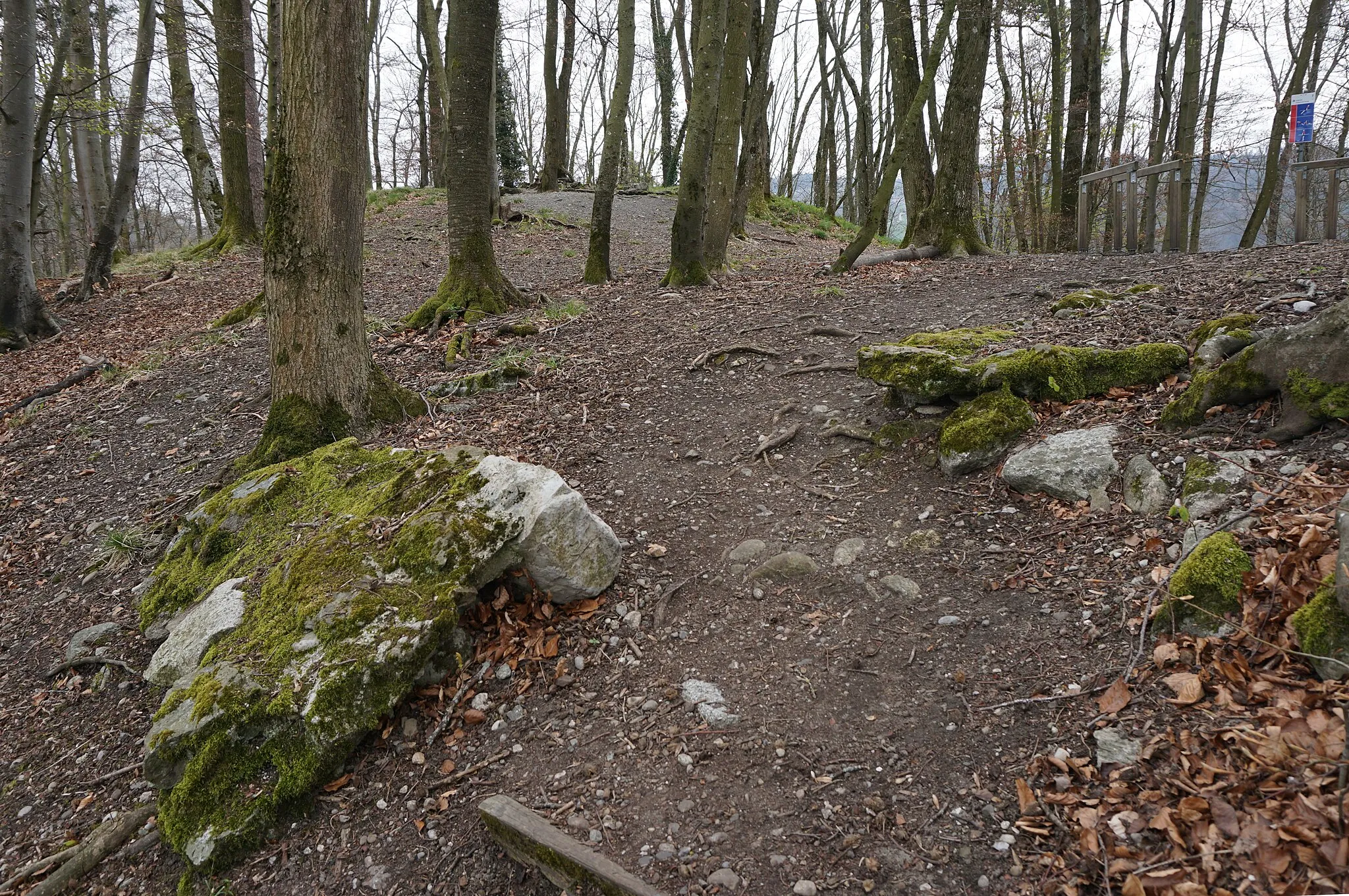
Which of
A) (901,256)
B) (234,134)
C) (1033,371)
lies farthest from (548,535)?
(234,134)

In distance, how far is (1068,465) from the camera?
3955mm

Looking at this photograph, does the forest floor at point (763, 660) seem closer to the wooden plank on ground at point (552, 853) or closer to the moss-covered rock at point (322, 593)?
the wooden plank on ground at point (552, 853)

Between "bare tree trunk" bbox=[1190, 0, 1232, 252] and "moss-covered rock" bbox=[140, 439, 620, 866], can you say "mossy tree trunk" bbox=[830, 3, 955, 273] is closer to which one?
"moss-covered rock" bbox=[140, 439, 620, 866]

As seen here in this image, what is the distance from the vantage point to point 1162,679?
2.57 m

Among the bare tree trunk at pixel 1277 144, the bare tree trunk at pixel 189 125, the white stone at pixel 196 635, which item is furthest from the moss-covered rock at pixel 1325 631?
the bare tree trunk at pixel 189 125

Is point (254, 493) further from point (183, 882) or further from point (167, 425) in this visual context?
point (167, 425)

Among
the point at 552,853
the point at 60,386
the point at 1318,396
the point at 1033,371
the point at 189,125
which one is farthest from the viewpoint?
the point at 189,125

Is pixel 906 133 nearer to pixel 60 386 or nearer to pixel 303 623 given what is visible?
pixel 303 623

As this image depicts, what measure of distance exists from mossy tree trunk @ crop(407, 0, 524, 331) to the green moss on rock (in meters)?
7.38

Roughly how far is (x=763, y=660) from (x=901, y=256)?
29.3 feet

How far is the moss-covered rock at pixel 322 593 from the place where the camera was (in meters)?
3.04

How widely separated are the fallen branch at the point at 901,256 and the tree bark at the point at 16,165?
1222 centimetres

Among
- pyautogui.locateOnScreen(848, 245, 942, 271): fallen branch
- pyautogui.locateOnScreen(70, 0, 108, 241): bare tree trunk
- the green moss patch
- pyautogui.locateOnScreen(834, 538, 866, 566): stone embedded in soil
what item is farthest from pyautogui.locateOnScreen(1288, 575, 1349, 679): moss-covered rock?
pyautogui.locateOnScreen(70, 0, 108, 241): bare tree trunk

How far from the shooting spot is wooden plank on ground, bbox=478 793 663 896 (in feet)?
8.04
